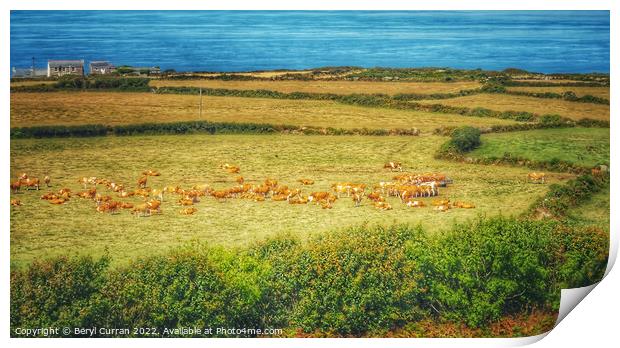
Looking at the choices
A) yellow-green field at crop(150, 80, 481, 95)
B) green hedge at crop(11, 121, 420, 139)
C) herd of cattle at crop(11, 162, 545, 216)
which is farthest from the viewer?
yellow-green field at crop(150, 80, 481, 95)

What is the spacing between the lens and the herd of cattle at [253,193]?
12.3m

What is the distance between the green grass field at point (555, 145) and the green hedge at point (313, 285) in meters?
1.05

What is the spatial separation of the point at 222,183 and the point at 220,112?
2.84 ft

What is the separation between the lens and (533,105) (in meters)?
12.9

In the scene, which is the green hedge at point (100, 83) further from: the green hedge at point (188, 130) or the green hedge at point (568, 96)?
the green hedge at point (568, 96)

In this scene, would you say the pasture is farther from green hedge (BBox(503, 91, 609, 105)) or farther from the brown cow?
green hedge (BBox(503, 91, 609, 105))

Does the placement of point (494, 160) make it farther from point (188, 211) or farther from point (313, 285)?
point (188, 211)

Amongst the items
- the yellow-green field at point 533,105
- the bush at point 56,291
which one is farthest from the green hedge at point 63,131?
the yellow-green field at point 533,105

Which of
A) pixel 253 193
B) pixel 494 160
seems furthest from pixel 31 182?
pixel 494 160

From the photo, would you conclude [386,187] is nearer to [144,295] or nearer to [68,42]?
[144,295]

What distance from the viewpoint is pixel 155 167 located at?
1247 cm

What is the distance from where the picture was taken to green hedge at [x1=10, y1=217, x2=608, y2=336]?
1169 cm

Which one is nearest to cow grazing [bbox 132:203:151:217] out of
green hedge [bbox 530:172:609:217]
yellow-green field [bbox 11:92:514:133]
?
yellow-green field [bbox 11:92:514:133]

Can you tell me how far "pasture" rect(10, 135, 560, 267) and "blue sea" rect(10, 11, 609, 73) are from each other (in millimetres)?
901
